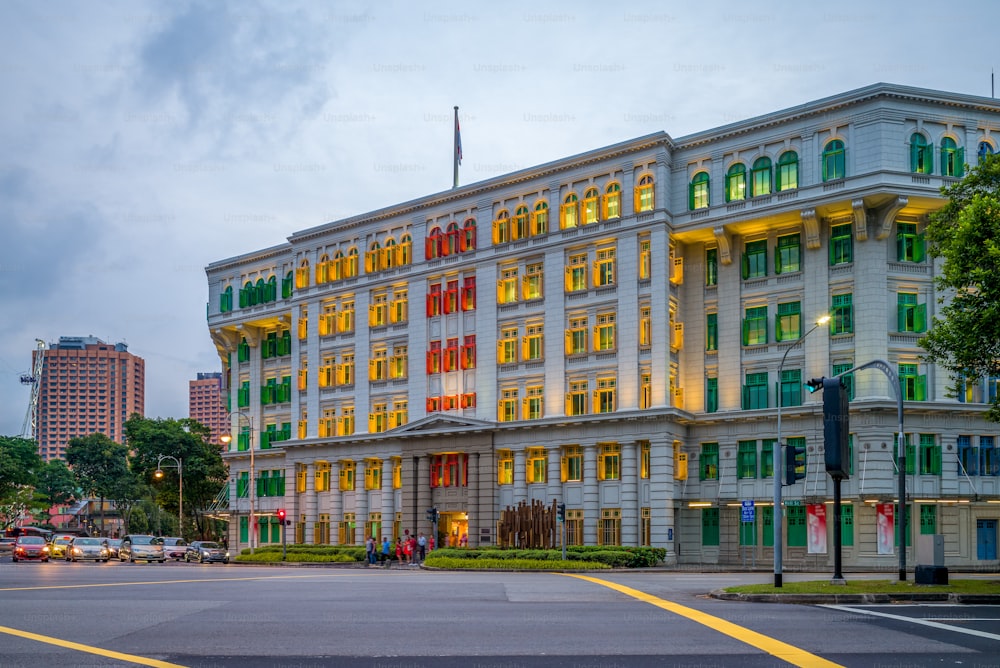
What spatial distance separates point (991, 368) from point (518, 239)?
32.8 metres

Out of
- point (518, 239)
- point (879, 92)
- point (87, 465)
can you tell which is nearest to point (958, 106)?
point (879, 92)

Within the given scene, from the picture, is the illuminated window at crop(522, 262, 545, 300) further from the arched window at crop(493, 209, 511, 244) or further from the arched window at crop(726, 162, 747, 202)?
the arched window at crop(726, 162, 747, 202)

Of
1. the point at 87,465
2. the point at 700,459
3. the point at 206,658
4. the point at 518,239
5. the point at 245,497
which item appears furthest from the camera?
the point at 87,465

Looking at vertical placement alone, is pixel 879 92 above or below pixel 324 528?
above

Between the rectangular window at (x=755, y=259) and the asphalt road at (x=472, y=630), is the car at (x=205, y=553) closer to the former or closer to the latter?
the rectangular window at (x=755, y=259)

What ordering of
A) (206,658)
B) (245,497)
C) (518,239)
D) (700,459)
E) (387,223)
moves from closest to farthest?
(206,658) → (700,459) → (518,239) → (387,223) → (245,497)

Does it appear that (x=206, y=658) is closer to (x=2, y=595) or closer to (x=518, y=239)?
(x=2, y=595)

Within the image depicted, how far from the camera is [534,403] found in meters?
58.5

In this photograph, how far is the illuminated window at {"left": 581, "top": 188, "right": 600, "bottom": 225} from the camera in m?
57.1

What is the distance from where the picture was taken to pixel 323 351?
229 feet

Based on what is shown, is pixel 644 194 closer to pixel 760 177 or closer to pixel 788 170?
pixel 760 177

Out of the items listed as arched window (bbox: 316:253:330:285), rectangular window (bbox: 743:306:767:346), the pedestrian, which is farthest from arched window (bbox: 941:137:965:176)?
arched window (bbox: 316:253:330:285)

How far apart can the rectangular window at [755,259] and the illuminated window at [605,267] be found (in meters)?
6.80

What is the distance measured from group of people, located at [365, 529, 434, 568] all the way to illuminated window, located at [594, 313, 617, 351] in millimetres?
14374
